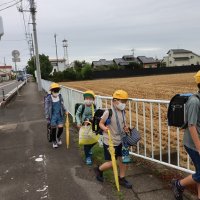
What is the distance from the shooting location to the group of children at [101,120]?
182 inches

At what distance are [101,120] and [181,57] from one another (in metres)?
97.3

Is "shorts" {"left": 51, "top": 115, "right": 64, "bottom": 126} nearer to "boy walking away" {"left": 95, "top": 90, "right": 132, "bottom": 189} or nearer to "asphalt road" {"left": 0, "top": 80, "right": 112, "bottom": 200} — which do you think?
"asphalt road" {"left": 0, "top": 80, "right": 112, "bottom": 200}

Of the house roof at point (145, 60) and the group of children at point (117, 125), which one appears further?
the house roof at point (145, 60)

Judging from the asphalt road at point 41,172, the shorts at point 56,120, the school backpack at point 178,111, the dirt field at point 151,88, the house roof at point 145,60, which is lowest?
the dirt field at point 151,88

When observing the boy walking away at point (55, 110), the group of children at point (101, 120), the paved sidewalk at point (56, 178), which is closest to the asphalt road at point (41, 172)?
the paved sidewalk at point (56, 178)

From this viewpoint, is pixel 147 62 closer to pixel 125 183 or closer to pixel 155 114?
pixel 155 114

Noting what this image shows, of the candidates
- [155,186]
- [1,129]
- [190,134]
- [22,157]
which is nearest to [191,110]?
[190,134]

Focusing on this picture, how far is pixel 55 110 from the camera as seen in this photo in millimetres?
7449

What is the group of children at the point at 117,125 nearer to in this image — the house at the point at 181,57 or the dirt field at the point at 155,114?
the dirt field at the point at 155,114

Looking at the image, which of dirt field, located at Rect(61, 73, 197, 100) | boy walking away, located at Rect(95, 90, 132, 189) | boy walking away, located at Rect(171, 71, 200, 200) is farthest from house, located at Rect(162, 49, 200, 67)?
boy walking away, located at Rect(171, 71, 200, 200)

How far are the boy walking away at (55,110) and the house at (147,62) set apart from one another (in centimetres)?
8907

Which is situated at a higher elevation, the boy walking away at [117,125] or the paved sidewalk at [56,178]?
the boy walking away at [117,125]

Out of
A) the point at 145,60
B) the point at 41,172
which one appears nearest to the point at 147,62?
the point at 145,60

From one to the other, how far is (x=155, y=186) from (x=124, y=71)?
60151mm
